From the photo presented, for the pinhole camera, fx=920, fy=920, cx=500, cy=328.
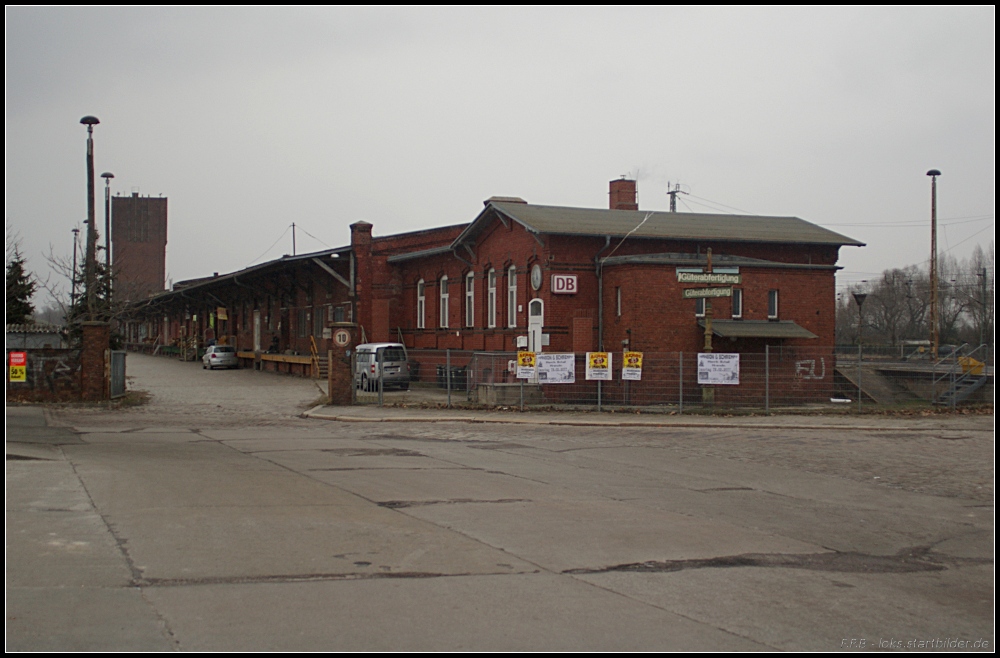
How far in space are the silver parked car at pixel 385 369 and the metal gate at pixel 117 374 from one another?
7306mm

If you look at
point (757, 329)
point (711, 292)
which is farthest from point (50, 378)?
point (757, 329)

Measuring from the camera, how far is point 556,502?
11258 millimetres

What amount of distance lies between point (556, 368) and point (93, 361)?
1343 cm

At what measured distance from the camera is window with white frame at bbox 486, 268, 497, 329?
35.2 metres

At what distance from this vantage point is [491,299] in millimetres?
35688

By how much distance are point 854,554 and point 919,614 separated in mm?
2100

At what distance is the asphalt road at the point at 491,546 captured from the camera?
603 cm

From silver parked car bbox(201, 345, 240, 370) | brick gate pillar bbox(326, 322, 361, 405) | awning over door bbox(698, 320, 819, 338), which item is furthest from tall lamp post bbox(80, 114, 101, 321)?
silver parked car bbox(201, 345, 240, 370)

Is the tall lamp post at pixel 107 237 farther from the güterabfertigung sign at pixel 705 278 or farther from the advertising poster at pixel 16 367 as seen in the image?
the güterabfertigung sign at pixel 705 278

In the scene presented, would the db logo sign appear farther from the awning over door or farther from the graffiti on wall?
the graffiti on wall

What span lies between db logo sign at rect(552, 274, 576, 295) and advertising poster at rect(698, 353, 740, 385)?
6.17 metres

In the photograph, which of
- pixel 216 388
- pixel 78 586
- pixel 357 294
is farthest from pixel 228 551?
pixel 357 294

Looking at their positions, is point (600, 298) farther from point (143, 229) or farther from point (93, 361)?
point (143, 229)

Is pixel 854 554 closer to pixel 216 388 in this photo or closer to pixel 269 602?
pixel 269 602
